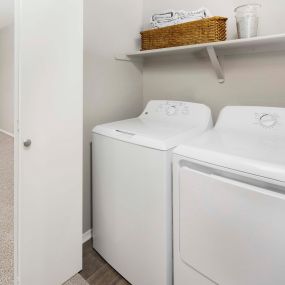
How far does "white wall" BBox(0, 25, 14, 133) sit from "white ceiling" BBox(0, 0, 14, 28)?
0.03m

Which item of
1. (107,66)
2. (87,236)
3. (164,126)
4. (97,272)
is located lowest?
(97,272)

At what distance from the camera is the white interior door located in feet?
3.99

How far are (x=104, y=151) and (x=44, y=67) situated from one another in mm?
643

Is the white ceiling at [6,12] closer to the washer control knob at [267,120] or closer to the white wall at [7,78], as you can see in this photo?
the white wall at [7,78]

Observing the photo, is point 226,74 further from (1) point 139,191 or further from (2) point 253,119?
(1) point 139,191

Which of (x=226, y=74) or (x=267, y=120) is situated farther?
(x=226, y=74)

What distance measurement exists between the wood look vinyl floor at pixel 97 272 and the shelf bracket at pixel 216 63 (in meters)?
1.64

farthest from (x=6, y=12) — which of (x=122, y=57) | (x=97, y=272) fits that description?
(x=97, y=272)

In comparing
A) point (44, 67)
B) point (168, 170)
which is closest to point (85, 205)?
point (168, 170)

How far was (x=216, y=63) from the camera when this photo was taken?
5.63ft

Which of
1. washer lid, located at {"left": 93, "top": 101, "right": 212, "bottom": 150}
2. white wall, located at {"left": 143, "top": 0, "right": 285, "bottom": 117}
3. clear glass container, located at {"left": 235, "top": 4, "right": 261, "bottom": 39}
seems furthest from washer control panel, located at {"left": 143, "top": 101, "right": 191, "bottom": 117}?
clear glass container, located at {"left": 235, "top": 4, "right": 261, "bottom": 39}

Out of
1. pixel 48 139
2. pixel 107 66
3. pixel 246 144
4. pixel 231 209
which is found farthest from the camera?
pixel 107 66

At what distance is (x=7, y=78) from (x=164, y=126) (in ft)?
3.27

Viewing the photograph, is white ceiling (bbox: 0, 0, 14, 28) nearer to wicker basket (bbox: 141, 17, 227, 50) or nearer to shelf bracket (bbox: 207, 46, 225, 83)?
wicker basket (bbox: 141, 17, 227, 50)
